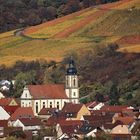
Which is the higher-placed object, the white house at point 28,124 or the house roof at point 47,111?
the white house at point 28,124

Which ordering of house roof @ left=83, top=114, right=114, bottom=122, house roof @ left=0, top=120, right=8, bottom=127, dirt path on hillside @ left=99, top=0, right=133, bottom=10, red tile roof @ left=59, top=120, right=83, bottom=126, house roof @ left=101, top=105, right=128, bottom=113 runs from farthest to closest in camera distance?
dirt path on hillside @ left=99, top=0, right=133, bottom=10 → house roof @ left=101, top=105, right=128, bottom=113 → house roof @ left=83, top=114, right=114, bottom=122 → house roof @ left=0, top=120, right=8, bottom=127 → red tile roof @ left=59, top=120, right=83, bottom=126

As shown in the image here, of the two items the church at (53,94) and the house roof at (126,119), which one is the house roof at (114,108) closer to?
the house roof at (126,119)

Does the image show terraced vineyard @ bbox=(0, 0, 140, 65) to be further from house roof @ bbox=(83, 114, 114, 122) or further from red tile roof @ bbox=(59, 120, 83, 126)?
red tile roof @ bbox=(59, 120, 83, 126)

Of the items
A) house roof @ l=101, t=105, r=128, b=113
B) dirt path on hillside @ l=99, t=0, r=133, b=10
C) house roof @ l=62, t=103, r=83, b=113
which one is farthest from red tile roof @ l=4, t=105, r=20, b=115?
dirt path on hillside @ l=99, t=0, r=133, b=10

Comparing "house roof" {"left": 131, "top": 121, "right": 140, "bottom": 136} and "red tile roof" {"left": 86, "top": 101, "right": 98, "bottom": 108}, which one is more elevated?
"house roof" {"left": 131, "top": 121, "right": 140, "bottom": 136}

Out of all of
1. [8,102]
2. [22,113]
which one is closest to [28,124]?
[22,113]

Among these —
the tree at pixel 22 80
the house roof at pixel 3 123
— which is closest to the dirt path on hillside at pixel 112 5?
the tree at pixel 22 80

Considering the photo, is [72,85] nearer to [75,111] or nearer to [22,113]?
[75,111]

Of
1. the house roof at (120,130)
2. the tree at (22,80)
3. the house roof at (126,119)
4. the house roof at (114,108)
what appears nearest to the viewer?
the house roof at (120,130)
